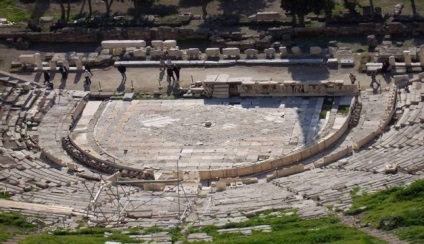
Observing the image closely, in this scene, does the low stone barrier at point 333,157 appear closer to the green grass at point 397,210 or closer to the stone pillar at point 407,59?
the green grass at point 397,210

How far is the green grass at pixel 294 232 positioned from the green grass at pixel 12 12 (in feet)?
124

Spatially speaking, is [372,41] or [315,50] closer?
[315,50]

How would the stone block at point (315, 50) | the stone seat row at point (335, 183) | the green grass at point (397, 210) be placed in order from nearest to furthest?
the green grass at point (397, 210) < the stone seat row at point (335, 183) < the stone block at point (315, 50)

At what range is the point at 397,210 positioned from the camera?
154ft

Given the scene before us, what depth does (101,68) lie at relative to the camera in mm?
75438

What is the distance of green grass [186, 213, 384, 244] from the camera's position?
45.1m

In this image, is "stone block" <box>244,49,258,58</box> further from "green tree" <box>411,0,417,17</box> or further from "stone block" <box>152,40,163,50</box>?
"green tree" <box>411,0,417,17</box>

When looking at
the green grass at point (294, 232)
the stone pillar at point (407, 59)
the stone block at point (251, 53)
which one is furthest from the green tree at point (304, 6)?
the green grass at point (294, 232)

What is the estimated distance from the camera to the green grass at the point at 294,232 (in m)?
45.1

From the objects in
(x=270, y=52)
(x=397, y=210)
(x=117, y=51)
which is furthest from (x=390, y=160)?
(x=117, y=51)

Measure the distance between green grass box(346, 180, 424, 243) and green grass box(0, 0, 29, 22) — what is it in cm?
3840

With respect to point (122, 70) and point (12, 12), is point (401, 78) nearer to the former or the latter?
point (122, 70)

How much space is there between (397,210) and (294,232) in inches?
152

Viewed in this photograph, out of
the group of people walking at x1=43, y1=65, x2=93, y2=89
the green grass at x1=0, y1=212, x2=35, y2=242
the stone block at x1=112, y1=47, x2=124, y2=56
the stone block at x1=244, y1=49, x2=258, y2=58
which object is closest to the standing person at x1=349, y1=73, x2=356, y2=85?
the stone block at x1=244, y1=49, x2=258, y2=58
